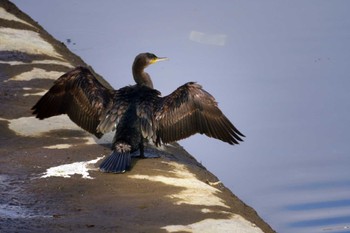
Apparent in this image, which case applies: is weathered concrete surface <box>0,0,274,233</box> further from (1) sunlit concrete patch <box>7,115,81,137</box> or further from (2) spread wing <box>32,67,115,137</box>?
(2) spread wing <box>32,67,115,137</box>

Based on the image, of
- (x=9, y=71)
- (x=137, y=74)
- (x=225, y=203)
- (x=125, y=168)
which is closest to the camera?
(x=225, y=203)

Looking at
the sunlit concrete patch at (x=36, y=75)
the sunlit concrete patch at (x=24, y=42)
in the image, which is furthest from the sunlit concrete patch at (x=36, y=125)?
the sunlit concrete patch at (x=24, y=42)

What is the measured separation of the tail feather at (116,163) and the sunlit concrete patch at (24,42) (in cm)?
475

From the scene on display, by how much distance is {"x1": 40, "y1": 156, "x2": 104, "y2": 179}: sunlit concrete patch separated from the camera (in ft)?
31.5

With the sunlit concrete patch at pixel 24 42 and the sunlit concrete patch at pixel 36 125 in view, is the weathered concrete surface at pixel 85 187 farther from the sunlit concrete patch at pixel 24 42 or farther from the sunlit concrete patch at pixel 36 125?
the sunlit concrete patch at pixel 24 42

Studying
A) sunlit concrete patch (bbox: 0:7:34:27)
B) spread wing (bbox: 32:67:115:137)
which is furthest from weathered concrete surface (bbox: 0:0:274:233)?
sunlit concrete patch (bbox: 0:7:34:27)

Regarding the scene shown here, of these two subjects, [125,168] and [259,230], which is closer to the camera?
[259,230]

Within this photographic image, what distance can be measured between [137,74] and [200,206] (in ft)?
11.4

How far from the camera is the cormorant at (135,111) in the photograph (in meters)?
10.7

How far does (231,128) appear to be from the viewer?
35.5 ft

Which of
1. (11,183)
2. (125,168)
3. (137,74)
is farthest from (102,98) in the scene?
(11,183)

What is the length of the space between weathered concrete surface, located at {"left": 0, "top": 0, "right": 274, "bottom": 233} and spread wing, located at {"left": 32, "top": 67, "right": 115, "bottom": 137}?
0.70 feet

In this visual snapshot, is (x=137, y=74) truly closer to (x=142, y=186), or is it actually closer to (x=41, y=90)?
(x=41, y=90)

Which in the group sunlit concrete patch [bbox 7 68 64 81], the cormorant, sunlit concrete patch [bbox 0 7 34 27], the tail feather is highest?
sunlit concrete patch [bbox 0 7 34 27]
